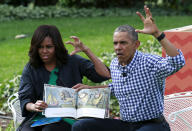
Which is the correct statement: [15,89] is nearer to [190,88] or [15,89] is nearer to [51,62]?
[51,62]

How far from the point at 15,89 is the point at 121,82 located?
8.61 ft

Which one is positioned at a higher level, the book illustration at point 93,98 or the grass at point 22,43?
the book illustration at point 93,98

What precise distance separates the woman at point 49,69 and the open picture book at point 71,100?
15 cm

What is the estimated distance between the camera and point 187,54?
385 centimetres

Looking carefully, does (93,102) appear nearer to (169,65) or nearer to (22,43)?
(169,65)

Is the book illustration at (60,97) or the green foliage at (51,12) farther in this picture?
the green foliage at (51,12)

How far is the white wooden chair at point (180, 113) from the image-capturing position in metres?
3.07

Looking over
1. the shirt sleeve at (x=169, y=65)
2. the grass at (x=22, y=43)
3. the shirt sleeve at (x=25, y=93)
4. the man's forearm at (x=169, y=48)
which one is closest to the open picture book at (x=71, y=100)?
the shirt sleeve at (x=25, y=93)

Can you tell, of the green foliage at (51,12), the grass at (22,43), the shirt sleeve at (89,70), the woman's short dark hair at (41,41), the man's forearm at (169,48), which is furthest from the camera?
the green foliage at (51,12)

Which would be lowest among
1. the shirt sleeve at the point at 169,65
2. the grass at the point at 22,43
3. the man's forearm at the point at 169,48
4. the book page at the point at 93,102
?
the grass at the point at 22,43

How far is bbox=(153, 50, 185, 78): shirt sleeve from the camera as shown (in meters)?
2.55

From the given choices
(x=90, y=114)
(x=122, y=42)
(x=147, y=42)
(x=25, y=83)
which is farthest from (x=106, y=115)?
(x=147, y=42)

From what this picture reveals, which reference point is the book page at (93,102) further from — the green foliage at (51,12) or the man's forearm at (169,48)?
the green foliage at (51,12)

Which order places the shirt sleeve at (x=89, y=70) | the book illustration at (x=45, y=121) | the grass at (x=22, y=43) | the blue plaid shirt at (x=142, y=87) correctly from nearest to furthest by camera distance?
the blue plaid shirt at (x=142, y=87), the book illustration at (x=45, y=121), the shirt sleeve at (x=89, y=70), the grass at (x=22, y=43)
